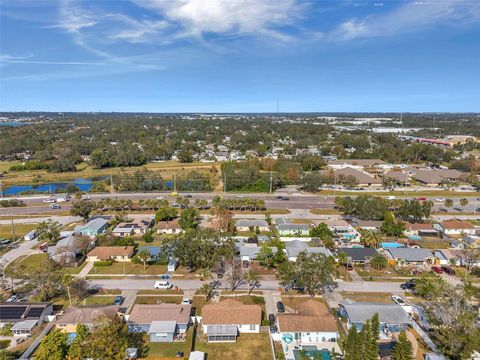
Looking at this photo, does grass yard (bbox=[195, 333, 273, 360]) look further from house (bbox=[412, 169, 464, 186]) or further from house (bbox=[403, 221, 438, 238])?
house (bbox=[412, 169, 464, 186])

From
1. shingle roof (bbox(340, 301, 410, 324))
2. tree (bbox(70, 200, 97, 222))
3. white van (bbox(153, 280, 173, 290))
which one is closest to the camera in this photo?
shingle roof (bbox(340, 301, 410, 324))

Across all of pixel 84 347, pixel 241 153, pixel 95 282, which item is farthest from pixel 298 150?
pixel 84 347

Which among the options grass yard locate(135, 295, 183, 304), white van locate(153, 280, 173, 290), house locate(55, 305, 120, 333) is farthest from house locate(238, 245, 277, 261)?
house locate(55, 305, 120, 333)

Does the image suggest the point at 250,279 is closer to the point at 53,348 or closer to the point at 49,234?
the point at 53,348

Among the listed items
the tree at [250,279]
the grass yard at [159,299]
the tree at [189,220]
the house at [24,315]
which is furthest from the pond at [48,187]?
the tree at [250,279]

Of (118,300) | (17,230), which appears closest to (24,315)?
(118,300)

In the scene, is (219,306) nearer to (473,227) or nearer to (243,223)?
(243,223)
